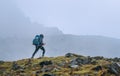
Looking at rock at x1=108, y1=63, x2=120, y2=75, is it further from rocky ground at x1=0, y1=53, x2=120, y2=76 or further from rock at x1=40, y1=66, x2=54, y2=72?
rock at x1=40, y1=66, x2=54, y2=72

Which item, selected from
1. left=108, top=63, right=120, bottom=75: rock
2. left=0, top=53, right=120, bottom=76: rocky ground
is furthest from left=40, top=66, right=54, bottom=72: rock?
left=108, top=63, right=120, bottom=75: rock

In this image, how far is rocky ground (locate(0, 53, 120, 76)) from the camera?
34250mm

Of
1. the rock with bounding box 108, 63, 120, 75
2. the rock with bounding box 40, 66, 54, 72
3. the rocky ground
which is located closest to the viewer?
the rock with bounding box 108, 63, 120, 75

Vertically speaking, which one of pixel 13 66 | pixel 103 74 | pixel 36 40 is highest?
pixel 36 40

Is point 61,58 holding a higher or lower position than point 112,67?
higher

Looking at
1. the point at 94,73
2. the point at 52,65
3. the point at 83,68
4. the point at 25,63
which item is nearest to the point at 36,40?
the point at 25,63

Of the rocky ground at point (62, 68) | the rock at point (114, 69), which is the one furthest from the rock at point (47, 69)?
the rock at point (114, 69)

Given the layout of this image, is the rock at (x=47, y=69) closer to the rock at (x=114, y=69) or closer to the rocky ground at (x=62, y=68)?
the rocky ground at (x=62, y=68)

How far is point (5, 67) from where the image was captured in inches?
1686

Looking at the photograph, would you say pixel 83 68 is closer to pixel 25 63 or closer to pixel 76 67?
pixel 76 67

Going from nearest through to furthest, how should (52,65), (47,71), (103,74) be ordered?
(103,74) < (47,71) < (52,65)

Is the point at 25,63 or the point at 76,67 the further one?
the point at 25,63

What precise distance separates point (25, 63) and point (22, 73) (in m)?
6.37

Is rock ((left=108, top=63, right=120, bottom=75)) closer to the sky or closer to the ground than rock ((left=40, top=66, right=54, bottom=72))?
closer to the ground
